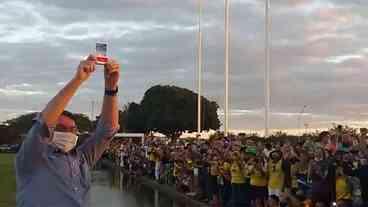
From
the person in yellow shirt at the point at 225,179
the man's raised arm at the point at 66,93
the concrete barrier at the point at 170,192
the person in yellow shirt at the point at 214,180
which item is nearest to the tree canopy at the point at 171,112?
the concrete barrier at the point at 170,192

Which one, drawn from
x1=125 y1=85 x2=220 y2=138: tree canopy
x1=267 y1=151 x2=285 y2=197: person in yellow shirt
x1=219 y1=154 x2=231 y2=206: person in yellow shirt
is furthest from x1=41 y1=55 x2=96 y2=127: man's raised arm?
x1=125 y1=85 x2=220 y2=138: tree canopy

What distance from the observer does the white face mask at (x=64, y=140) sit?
16.3ft

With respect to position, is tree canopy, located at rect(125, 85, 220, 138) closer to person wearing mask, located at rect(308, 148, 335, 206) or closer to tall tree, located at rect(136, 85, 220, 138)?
tall tree, located at rect(136, 85, 220, 138)

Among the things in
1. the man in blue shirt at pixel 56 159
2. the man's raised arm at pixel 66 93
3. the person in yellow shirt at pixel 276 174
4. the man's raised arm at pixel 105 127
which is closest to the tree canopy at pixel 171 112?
the person in yellow shirt at pixel 276 174

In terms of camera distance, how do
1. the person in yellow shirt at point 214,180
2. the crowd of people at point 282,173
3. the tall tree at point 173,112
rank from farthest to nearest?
the tall tree at point 173,112 < the person in yellow shirt at point 214,180 < the crowd of people at point 282,173

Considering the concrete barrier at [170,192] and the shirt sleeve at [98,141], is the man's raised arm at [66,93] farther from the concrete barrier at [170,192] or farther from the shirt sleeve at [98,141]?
the concrete barrier at [170,192]

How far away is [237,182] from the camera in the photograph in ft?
63.5

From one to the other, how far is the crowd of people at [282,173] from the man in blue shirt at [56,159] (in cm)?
946

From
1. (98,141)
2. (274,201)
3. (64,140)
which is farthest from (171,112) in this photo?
(64,140)

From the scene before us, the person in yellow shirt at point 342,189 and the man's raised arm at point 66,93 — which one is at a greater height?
the man's raised arm at point 66,93

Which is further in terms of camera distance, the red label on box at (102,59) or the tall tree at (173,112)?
the tall tree at (173,112)

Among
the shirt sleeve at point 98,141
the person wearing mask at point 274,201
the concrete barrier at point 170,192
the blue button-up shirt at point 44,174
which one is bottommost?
the concrete barrier at point 170,192

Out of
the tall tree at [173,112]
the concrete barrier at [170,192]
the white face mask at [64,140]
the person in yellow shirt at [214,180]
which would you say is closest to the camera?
the white face mask at [64,140]

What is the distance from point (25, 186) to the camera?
4.91 m
